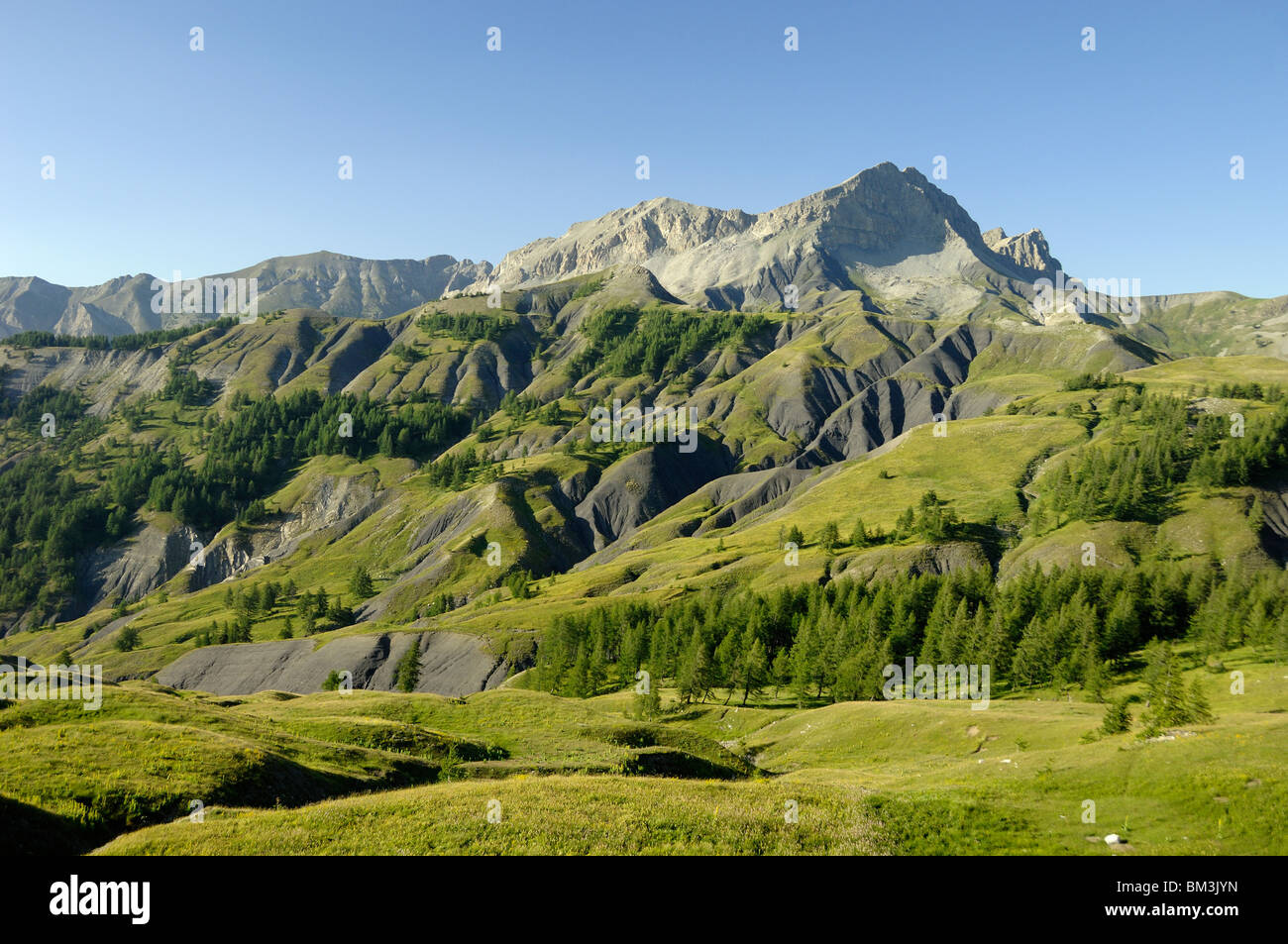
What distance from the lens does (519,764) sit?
44.1 metres

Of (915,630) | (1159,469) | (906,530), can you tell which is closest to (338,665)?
(915,630)

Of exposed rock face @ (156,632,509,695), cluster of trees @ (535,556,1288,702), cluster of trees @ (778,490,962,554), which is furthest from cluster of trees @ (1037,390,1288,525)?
exposed rock face @ (156,632,509,695)

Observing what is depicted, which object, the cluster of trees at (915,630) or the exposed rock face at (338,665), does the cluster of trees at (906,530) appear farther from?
the exposed rock face at (338,665)

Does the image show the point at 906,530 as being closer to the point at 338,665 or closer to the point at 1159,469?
the point at 1159,469

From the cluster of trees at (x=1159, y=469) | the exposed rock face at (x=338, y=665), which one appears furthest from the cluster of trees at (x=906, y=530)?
the exposed rock face at (x=338, y=665)

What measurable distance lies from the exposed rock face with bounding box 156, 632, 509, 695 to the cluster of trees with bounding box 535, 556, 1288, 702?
17.7 m

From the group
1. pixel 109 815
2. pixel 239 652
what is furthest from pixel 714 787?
pixel 239 652

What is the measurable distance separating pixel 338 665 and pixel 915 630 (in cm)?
12468

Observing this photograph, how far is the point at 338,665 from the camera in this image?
15725 centimetres

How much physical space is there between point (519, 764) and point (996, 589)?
342ft
